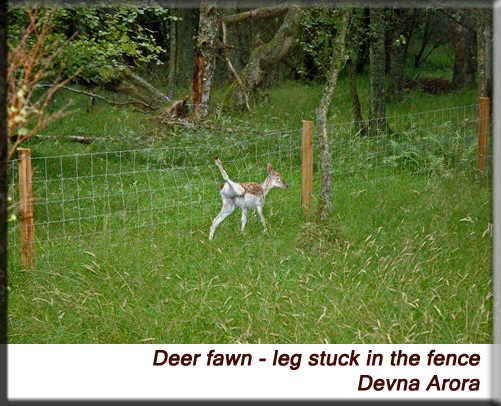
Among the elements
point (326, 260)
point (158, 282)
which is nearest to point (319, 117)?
point (326, 260)

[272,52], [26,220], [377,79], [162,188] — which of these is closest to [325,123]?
[162,188]

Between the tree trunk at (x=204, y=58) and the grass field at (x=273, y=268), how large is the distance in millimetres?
3621

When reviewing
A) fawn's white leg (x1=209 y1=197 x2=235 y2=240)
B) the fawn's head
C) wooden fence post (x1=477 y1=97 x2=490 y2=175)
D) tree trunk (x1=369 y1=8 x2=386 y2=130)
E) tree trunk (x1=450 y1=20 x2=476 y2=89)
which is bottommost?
fawn's white leg (x1=209 y1=197 x2=235 y2=240)

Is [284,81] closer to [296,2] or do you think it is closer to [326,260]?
[296,2]

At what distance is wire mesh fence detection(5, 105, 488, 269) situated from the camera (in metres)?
8.29

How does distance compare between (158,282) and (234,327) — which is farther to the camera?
(158,282)

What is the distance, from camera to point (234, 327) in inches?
237

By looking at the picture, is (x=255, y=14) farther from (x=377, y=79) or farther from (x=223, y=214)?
(x=223, y=214)

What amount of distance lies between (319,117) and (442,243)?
222cm

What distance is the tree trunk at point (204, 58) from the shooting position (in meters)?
13.8

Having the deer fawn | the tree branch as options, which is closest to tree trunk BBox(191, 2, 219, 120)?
the tree branch

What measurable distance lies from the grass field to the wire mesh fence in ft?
0.15

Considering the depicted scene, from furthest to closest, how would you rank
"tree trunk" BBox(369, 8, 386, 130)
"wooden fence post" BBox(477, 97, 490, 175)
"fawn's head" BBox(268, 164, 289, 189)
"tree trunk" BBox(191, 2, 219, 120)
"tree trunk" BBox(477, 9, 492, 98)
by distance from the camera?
"tree trunk" BBox(369, 8, 386, 130), "tree trunk" BBox(191, 2, 219, 120), "tree trunk" BBox(477, 9, 492, 98), "wooden fence post" BBox(477, 97, 490, 175), "fawn's head" BBox(268, 164, 289, 189)

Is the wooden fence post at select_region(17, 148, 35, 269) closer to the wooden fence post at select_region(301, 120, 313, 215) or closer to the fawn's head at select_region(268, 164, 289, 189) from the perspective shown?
the fawn's head at select_region(268, 164, 289, 189)
